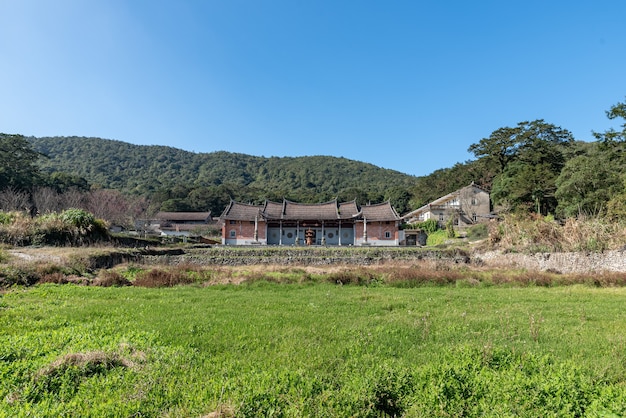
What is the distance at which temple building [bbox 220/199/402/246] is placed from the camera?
122 ft

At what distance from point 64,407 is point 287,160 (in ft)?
374

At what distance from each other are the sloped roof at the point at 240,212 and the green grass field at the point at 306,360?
29.8m

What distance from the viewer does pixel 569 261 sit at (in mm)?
17672

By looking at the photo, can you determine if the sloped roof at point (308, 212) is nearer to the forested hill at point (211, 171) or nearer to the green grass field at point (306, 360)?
the green grass field at point (306, 360)

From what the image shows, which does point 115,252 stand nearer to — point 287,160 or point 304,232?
point 304,232

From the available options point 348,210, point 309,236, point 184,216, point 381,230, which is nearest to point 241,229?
point 309,236

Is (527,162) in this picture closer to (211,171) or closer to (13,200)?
(13,200)

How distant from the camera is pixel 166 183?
8662 cm

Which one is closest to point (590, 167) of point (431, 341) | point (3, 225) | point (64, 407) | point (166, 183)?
point (431, 341)

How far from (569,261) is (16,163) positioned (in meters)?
61.4

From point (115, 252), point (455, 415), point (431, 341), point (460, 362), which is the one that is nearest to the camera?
point (455, 415)

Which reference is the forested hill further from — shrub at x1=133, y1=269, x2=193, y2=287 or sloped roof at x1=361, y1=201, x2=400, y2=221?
shrub at x1=133, y1=269, x2=193, y2=287

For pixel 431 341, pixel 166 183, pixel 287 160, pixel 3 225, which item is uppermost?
pixel 287 160

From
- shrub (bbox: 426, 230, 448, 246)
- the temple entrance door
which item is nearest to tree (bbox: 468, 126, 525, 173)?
shrub (bbox: 426, 230, 448, 246)
